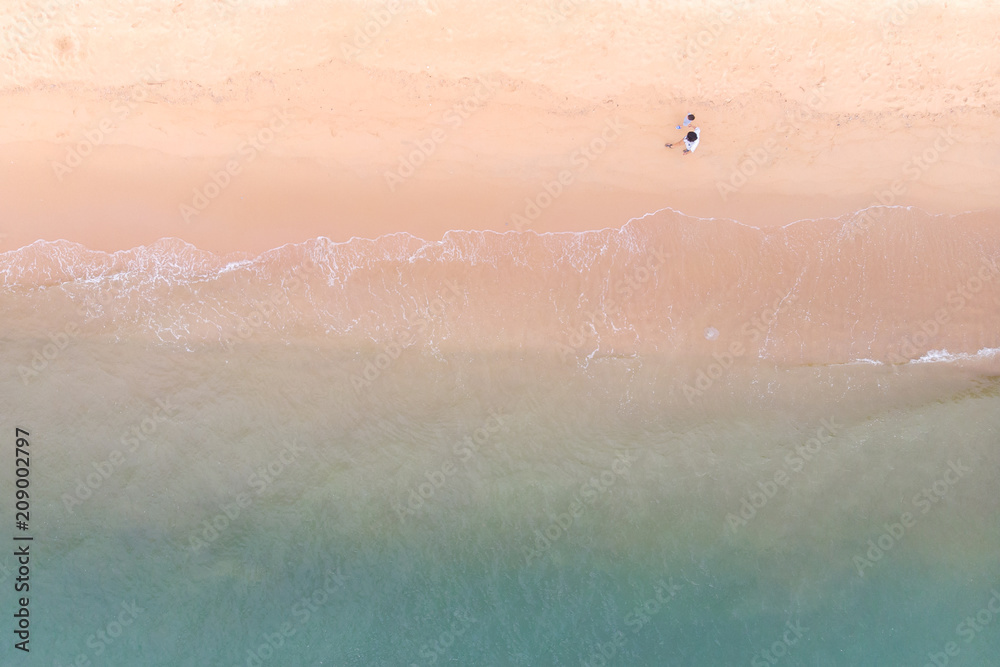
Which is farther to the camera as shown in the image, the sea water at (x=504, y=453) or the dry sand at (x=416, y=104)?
the dry sand at (x=416, y=104)

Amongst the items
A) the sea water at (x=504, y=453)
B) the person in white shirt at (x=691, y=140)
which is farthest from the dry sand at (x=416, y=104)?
the sea water at (x=504, y=453)

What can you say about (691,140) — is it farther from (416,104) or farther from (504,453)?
(504,453)

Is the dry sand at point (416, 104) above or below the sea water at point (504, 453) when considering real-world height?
above

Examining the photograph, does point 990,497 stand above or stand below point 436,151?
below

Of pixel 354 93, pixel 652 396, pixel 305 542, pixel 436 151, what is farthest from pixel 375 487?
pixel 354 93

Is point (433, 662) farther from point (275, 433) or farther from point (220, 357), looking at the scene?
point (220, 357)

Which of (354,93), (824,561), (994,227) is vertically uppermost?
(354,93)

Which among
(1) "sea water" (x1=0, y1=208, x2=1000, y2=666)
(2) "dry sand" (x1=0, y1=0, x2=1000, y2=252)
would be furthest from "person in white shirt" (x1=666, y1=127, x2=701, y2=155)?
(1) "sea water" (x1=0, y1=208, x2=1000, y2=666)

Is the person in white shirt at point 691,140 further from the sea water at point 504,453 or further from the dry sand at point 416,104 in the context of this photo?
the sea water at point 504,453
